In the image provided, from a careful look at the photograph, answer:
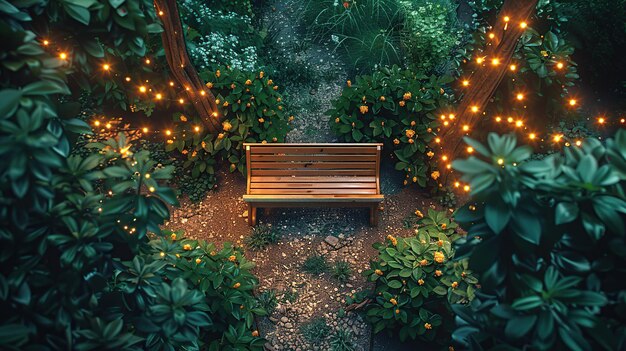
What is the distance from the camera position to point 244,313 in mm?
3680

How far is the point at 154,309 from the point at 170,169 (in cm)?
64

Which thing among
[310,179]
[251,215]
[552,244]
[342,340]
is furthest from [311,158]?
[552,244]

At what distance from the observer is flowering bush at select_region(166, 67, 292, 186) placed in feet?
16.0

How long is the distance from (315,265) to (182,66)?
2052 millimetres

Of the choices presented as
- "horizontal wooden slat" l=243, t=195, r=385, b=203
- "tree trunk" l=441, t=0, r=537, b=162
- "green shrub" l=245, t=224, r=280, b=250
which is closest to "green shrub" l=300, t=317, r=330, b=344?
"green shrub" l=245, t=224, r=280, b=250

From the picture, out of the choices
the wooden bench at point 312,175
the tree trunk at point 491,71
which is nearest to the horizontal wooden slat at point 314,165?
the wooden bench at point 312,175

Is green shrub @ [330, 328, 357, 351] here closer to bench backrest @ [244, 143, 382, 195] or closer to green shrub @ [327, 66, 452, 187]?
bench backrest @ [244, 143, 382, 195]

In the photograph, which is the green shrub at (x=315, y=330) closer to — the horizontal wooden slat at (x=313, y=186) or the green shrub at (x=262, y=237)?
the green shrub at (x=262, y=237)

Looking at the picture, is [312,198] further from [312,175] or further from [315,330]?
[315,330]

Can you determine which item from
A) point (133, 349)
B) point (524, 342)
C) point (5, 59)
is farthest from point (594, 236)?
point (5, 59)

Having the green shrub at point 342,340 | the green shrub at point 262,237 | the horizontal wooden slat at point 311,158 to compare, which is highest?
the horizontal wooden slat at point 311,158

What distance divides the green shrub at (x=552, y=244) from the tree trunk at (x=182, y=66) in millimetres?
2740

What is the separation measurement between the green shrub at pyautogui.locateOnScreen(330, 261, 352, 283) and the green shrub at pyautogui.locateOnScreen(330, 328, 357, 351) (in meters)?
0.48

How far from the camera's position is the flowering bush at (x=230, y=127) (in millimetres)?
4887
